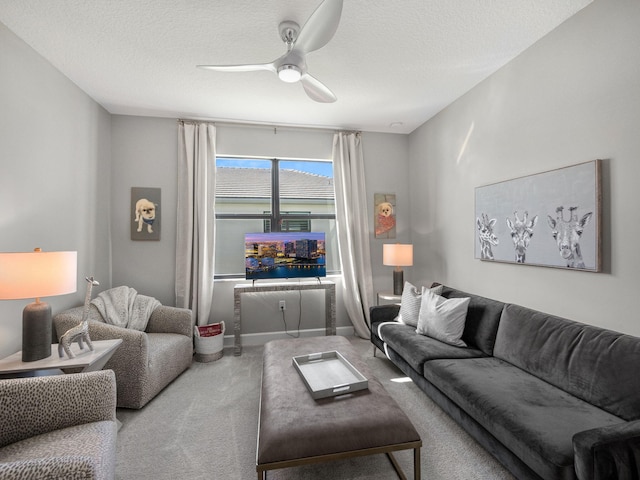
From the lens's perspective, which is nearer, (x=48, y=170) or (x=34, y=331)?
(x=34, y=331)

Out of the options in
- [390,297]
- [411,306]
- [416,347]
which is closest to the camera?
[416,347]

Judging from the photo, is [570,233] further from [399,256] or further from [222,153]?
[222,153]

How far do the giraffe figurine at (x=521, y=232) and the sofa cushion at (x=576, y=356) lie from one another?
0.46m

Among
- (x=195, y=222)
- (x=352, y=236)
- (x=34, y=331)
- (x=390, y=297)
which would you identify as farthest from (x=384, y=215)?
(x=34, y=331)

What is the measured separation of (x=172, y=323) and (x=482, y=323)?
2.86 m

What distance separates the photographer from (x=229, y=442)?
76.4 inches

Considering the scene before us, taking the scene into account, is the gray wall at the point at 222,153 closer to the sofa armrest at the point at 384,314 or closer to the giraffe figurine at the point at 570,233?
the sofa armrest at the point at 384,314

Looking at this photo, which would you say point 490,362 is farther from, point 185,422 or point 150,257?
point 150,257

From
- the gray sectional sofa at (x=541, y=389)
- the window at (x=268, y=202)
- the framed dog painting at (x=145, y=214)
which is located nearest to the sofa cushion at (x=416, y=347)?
the gray sectional sofa at (x=541, y=389)

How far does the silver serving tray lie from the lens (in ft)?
5.64

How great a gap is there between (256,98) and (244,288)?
2.05 metres

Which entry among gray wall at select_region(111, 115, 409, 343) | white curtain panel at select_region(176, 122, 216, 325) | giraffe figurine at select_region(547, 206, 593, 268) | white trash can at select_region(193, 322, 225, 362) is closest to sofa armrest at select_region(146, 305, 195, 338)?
white trash can at select_region(193, 322, 225, 362)

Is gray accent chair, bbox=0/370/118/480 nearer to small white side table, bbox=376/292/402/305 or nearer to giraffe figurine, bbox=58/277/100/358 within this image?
giraffe figurine, bbox=58/277/100/358

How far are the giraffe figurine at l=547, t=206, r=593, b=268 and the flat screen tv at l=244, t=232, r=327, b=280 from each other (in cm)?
235
